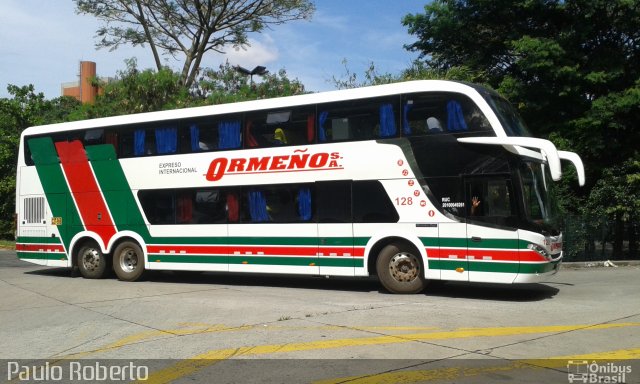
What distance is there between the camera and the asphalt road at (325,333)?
244 inches

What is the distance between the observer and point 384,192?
11.8m

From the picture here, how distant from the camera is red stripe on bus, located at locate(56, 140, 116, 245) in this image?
49.7 feet

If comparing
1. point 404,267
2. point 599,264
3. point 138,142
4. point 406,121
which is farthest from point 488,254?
point 599,264

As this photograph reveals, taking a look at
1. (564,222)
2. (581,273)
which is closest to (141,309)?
(581,273)

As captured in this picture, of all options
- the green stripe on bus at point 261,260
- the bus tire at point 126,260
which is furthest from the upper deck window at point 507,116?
the bus tire at point 126,260

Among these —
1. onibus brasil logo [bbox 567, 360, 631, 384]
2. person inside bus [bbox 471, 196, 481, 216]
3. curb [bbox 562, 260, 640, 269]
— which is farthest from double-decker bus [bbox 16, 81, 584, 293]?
curb [bbox 562, 260, 640, 269]

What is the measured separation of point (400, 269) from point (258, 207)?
11.3ft

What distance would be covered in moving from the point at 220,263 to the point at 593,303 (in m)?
7.68

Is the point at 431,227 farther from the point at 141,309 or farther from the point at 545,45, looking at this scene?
the point at 545,45

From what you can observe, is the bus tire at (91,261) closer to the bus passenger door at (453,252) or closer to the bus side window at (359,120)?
the bus side window at (359,120)

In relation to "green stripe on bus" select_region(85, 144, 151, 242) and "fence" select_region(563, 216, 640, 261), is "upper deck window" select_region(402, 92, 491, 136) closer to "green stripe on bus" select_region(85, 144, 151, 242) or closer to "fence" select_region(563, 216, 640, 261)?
"green stripe on bus" select_region(85, 144, 151, 242)

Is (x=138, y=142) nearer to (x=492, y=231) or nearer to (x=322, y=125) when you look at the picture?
(x=322, y=125)

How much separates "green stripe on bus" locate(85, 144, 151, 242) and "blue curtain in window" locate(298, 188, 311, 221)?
422 centimetres

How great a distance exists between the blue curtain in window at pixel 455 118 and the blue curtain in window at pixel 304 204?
3.25 metres
